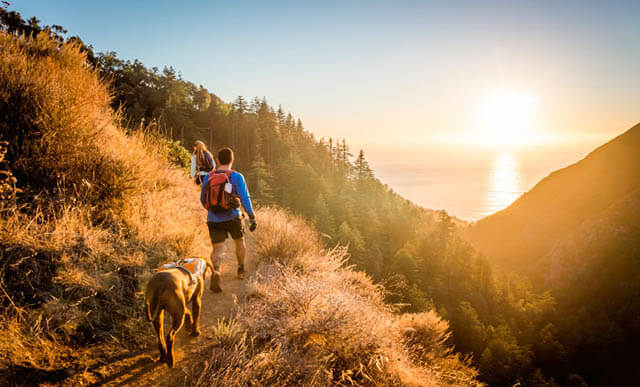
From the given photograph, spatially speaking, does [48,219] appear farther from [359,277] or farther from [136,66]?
[136,66]

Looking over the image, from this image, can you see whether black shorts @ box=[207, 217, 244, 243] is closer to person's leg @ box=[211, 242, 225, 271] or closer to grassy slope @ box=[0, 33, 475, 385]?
person's leg @ box=[211, 242, 225, 271]

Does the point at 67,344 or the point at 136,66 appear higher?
the point at 136,66

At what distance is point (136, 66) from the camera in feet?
138

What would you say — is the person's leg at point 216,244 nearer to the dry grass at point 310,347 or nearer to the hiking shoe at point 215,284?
the hiking shoe at point 215,284

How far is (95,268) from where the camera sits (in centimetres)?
318

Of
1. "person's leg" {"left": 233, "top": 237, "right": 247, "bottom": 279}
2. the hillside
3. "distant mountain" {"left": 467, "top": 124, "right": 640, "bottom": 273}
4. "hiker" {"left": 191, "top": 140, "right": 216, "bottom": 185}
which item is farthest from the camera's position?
"distant mountain" {"left": 467, "top": 124, "right": 640, "bottom": 273}

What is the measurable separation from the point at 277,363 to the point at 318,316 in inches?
31.8

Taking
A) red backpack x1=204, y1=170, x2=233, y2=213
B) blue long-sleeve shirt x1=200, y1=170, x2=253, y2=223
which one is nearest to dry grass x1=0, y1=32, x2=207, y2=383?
blue long-sleeve shirt x1=200, y1=170, x2=253, y2=223

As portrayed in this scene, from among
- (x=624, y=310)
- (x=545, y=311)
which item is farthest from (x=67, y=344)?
(x=624, y=310)

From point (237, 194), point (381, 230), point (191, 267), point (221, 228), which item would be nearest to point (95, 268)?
point (191, 267)

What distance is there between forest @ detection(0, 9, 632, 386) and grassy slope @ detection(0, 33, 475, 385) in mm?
27533

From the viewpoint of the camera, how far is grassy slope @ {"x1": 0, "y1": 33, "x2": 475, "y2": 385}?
2580mm

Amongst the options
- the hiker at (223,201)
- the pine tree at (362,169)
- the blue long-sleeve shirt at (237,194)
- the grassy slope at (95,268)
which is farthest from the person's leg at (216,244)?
the pine tree at (362,169)

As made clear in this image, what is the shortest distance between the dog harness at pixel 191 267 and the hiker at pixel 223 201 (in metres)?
0.94
